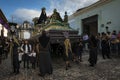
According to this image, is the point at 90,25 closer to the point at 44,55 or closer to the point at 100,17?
the point at 100,17

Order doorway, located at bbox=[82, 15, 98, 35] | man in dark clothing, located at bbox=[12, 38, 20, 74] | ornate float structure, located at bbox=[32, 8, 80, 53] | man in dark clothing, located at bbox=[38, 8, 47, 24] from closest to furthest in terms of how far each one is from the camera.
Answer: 1. man in dark clothing, located at bbox=[12, 38, 20, 74]
2. ornate float structure, located at bbox=[32, 8, 80, 53]
3. man in dark clothing, located at bbox=[38, 8, 47, 24]
4. doorway, located at bbox=[82, 15, 98, 35]

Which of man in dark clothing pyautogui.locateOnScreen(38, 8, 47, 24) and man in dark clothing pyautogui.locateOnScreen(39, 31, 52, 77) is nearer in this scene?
man in dark clothing pyautogui.locateOnScreen(39, 31, 52, 77)

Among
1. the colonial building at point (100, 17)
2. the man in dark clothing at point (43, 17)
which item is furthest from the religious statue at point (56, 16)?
the colonial building at point (100, 17)

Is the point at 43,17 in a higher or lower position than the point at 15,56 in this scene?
higher

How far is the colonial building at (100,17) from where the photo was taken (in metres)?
18.3

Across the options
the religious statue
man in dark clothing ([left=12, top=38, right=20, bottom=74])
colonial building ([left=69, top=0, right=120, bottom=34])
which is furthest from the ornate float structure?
colonial building ([left=69, top=0, right=120, bottom=34])

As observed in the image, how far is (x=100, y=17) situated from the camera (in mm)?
20719

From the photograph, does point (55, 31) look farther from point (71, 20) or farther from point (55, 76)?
point (71, 20)

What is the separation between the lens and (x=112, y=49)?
52.4 ft

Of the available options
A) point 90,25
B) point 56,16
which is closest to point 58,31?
point 56,16

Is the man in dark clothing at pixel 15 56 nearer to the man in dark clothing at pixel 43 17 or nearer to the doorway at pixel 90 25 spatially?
the man in dark clothing at pixel 43 17

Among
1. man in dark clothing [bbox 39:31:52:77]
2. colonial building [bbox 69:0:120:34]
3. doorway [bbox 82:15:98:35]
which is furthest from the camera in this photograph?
doorway [bbox 82:15:98:35]

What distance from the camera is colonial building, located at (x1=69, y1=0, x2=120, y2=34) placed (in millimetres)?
18312

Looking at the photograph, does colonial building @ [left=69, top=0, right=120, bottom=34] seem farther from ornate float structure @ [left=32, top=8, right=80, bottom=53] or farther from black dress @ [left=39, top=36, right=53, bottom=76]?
black dress @ [left=39, top=36, right=53, bottom=76]
